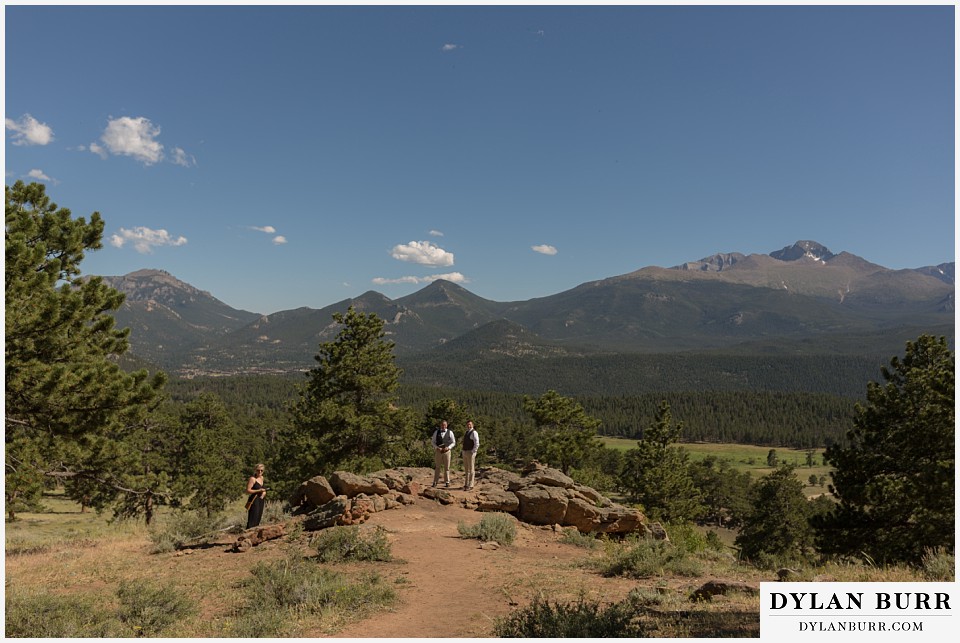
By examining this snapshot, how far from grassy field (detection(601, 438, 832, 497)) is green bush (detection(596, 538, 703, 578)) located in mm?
112857

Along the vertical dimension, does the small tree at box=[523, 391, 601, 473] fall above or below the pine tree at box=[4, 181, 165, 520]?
below

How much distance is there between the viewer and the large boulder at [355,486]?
16953mm

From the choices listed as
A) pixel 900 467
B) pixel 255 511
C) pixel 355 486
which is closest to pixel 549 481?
pixel 355 486

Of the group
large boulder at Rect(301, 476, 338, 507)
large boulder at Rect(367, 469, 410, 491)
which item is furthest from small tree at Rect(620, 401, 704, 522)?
large boulder at Rect(301, 476, 338, 507)

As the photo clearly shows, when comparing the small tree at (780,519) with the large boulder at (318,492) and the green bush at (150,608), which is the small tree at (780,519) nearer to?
the large boulder at (318,492)

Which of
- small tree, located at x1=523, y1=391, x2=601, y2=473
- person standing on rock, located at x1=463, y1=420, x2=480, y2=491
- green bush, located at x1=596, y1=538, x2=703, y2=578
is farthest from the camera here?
small tree, located at x1=523, y1=391, x2=601, y2=473

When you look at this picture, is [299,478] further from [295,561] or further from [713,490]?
[713,490]

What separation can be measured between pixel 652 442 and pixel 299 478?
29195mm

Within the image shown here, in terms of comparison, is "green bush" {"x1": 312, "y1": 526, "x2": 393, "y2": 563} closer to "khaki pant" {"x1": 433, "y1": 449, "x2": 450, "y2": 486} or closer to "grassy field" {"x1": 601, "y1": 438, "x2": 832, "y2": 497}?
"khaki pant" {"x1": 433, "y1": 449, "x2": 450, "y2": 486}

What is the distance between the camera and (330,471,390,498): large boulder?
16953 mm

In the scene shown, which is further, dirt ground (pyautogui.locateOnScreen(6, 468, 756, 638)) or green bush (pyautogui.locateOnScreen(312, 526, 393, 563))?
green bush (pyautogui.locateOnScreen(312, 526, 393, 563))

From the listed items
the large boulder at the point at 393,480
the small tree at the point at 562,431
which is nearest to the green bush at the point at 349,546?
the large boulder at the point at 393,480

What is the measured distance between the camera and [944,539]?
57.9 ft

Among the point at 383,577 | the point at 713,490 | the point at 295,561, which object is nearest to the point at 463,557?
the point at 383,577
